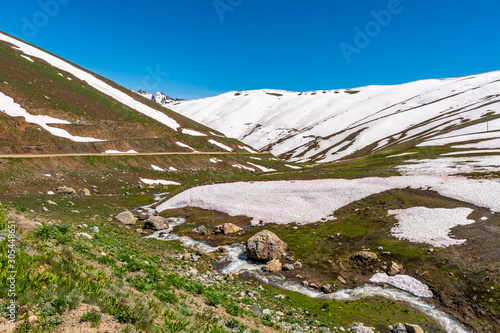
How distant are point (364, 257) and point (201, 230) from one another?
76.2 ft

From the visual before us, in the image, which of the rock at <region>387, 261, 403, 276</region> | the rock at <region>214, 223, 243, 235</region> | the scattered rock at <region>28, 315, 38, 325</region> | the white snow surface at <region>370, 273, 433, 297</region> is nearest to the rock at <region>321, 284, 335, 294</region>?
the white snow surface at <region>370, 273, 433, 297</region>

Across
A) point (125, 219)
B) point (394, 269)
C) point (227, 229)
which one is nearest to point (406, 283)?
point (394, 269)

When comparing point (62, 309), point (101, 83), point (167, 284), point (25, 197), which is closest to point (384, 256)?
point (167, 284)

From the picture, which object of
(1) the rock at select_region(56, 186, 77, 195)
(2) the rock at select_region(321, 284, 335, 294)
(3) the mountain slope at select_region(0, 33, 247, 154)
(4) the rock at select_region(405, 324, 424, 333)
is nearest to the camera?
(4) the rock at select_region(405, 324, 424, 333)

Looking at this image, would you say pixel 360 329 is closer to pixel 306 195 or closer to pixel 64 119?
pixel 306 195

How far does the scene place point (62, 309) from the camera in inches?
305

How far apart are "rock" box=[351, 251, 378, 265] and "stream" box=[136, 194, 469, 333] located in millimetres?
3368

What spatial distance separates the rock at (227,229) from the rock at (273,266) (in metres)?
10.9

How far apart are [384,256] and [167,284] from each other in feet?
75.7

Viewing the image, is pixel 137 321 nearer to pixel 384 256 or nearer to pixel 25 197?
pixel 384 256

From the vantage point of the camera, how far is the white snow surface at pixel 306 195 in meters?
38.8

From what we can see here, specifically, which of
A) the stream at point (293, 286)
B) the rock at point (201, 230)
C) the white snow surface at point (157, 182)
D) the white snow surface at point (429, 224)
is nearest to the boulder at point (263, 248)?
the stream at point (293, 286)

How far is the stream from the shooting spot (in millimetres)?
19481

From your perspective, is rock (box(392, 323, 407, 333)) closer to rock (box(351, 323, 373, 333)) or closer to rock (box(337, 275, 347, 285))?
rock (box(351, 323, 373, 333))
